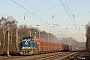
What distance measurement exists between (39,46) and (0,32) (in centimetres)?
4151

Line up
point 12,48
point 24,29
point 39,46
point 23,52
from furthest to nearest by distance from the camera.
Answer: point 24,29, point 12,48, point 39,46, point 23,52

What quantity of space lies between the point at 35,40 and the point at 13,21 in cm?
5064

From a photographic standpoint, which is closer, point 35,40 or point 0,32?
point 35,40

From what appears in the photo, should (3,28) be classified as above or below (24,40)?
above

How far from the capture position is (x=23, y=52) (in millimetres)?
43000

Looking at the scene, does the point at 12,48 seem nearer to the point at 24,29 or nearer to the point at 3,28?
the point at 3,28

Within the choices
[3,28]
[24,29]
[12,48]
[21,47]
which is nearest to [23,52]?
[21,47]

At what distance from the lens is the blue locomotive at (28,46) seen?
42906 mm

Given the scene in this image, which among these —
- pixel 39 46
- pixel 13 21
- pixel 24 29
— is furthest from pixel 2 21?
pixel 39 46

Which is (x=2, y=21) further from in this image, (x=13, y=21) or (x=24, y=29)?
(x=24, y=29)

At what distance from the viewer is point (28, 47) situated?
43375mm

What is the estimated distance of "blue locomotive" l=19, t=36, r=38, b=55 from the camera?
42906 mm

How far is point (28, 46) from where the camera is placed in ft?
143

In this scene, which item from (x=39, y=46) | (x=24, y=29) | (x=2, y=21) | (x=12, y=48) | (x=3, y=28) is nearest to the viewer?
(x=39, y=46)
